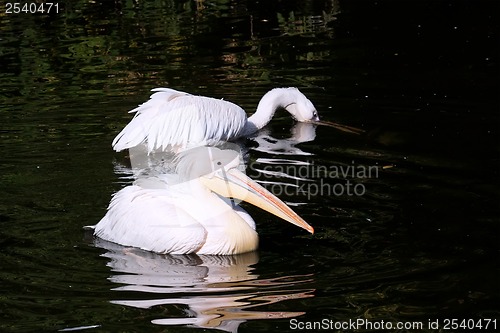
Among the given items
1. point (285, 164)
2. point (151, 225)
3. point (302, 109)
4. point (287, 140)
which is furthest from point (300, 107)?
point (151, 225)

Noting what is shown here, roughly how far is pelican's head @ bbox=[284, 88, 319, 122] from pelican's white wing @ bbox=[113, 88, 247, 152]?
55 cm

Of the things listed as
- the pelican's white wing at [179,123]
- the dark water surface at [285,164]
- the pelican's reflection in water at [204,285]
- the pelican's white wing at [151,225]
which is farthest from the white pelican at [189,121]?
the pelican's reflection in water at [204,285]

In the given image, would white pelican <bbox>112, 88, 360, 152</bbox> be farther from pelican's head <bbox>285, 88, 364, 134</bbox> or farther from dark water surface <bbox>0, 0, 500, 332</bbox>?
dark water surface <bbox>0, 0, 500, 332</bbox>

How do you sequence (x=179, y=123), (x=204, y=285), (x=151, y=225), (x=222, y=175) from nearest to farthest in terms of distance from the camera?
(x=204, y=285) < (x=151, y=225) < (x=222, y=175) < (x=179, y=123)

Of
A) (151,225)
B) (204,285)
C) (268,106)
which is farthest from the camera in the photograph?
(268,106)

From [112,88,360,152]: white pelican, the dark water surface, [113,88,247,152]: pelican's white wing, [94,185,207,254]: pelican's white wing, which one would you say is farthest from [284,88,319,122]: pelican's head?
[94,185,207,254]: pelican's white wing

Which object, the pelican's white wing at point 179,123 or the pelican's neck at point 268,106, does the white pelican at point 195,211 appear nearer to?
the pelican's white wing at point 179,123

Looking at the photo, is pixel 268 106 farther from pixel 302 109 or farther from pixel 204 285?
pixel 204 285

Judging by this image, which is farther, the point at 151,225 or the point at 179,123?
the point at 179,123

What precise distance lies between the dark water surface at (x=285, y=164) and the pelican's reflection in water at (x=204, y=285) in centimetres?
1

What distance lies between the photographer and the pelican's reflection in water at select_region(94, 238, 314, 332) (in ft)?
13.3

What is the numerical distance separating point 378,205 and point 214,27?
632 centimetres

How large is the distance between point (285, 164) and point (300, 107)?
4.83ft

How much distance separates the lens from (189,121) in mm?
7137
